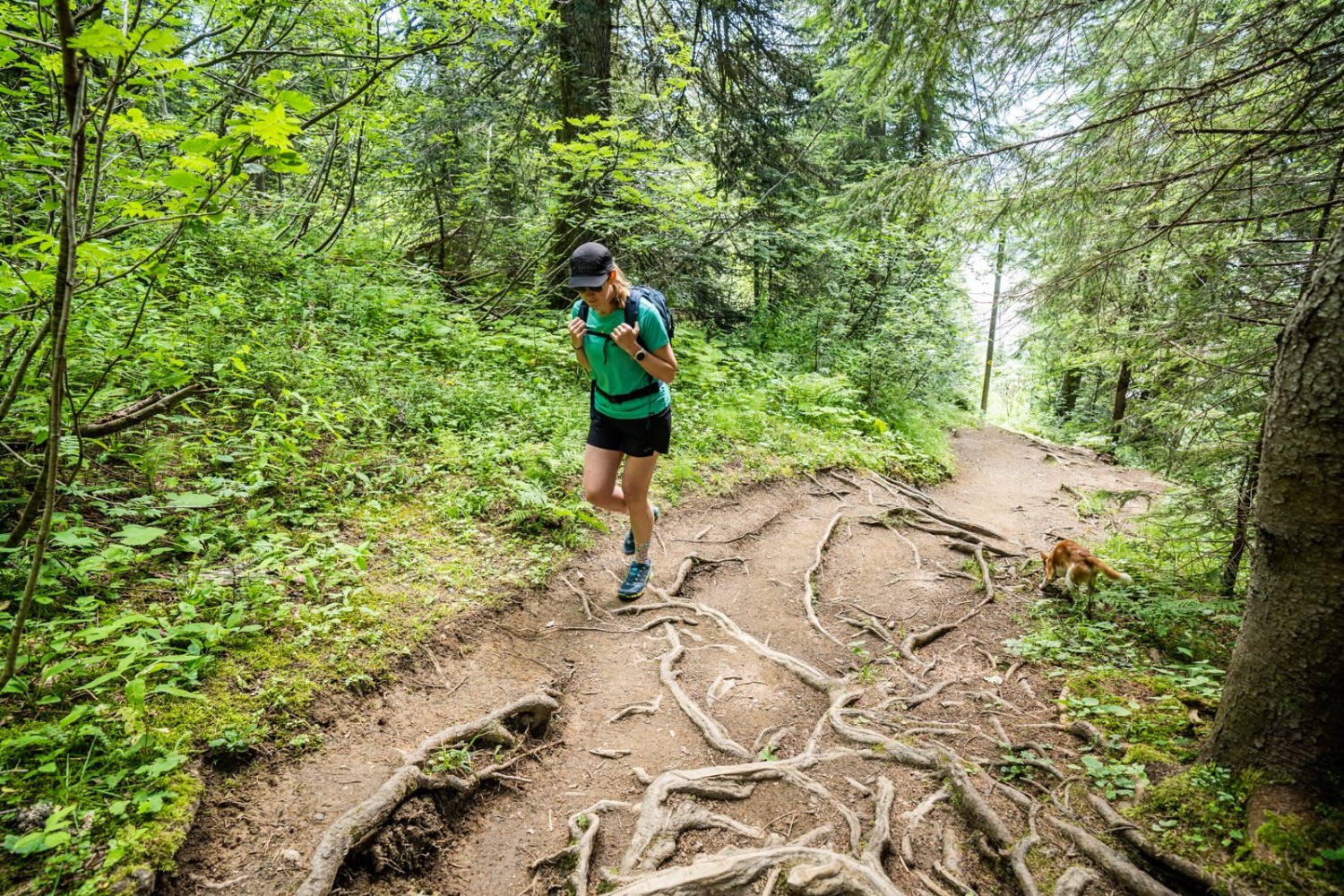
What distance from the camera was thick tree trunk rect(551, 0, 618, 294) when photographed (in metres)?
9.10

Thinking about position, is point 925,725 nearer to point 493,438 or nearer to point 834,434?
point 493,438

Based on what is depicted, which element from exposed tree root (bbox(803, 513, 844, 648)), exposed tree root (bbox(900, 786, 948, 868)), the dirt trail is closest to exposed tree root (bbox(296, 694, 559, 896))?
the dirt trail

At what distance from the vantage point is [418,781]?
2.86m

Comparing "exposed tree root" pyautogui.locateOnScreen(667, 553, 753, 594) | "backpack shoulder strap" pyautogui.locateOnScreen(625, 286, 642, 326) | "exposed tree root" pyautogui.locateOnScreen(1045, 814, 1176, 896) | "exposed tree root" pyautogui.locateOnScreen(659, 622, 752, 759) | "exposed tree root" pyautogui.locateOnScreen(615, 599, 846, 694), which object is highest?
"backpack shoulder strap" pyautogui.locateOnScreen(625, 286, 642, 326)

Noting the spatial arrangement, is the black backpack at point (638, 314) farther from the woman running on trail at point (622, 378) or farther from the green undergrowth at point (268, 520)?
the green undergrowth at point (268, 520)

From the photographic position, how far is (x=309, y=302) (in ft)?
26.6

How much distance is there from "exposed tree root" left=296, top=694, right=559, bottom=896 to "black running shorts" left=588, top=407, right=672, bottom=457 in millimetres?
1921

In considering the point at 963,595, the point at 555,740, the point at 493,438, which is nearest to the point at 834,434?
the point at 963,595

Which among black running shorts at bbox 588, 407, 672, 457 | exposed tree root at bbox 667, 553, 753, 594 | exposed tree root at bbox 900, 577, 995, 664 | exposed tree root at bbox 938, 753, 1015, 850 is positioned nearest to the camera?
exposed tree root at bbox 938, 753, 1015, 850

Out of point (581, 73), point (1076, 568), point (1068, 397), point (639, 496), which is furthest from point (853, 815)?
point (1068, 397)

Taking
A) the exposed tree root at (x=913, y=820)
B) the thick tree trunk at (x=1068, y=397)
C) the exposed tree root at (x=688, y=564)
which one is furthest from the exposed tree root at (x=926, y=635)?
the thick tree trunk at (x=1068, y=397)

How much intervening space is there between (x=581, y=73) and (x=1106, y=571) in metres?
10.2

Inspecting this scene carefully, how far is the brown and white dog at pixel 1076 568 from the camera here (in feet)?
16.8

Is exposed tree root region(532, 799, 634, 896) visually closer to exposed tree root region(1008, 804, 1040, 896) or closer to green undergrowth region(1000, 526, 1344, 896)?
exposed tree root region(1008, 804, 1040, 896)
